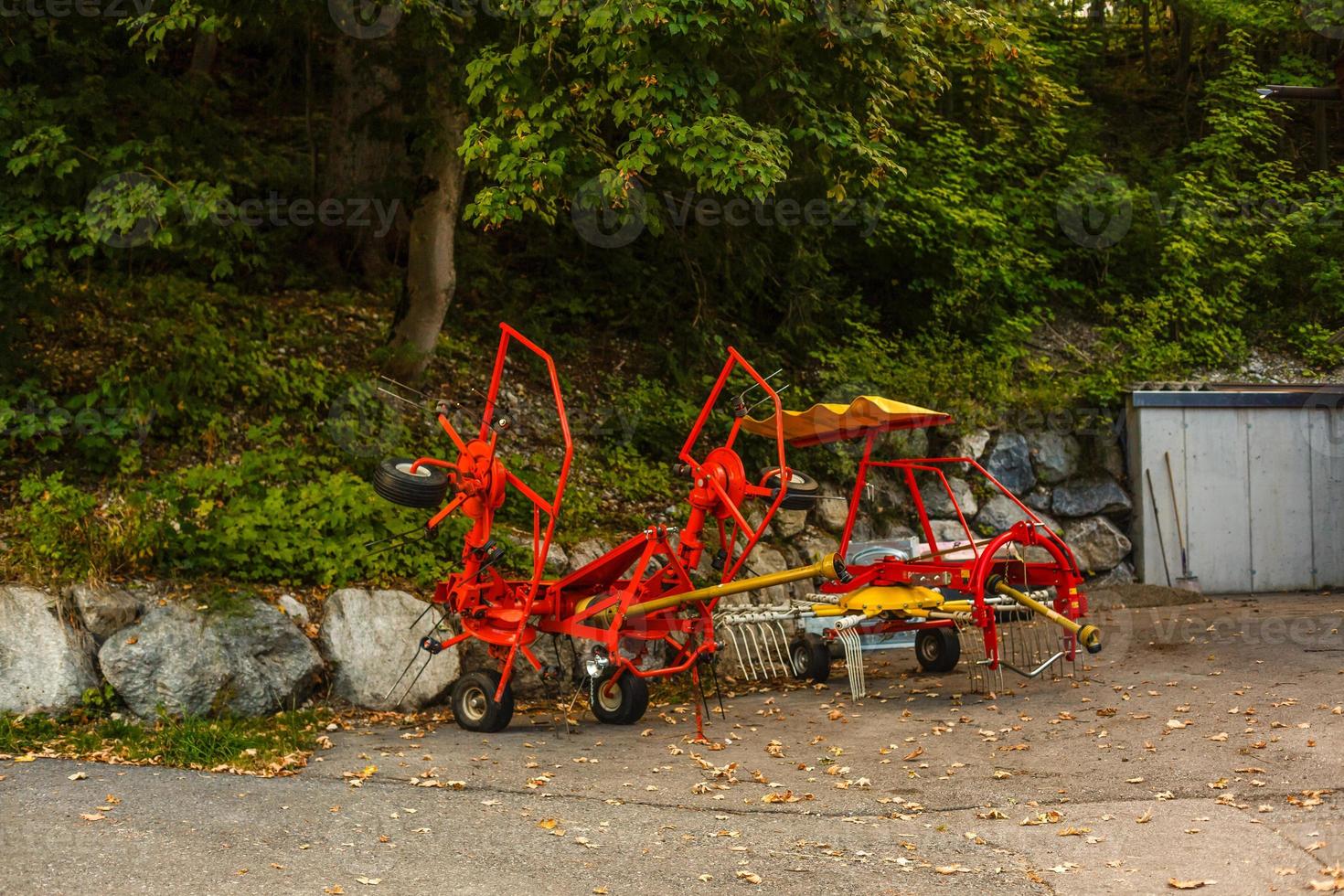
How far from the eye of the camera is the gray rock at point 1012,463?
15.3 meters

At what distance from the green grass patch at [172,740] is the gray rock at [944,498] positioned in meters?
8.08

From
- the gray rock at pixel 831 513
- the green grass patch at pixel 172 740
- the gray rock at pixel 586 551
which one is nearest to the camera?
the green grass patch at pixel 172 740

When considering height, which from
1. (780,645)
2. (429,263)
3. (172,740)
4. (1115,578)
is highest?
(429,263)

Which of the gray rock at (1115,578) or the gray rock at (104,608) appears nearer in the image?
the gray rock at (104,608)

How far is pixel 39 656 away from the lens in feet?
28.4

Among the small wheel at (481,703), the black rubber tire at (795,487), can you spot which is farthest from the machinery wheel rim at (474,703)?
the black rubber tire at (795,487)

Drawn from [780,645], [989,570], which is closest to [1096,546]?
[780,645]

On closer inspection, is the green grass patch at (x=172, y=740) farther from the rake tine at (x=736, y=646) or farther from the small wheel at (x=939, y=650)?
the small wheel at (x=939, y=650)

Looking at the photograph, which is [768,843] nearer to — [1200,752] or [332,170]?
[1200,752]

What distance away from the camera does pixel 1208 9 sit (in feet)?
63.0

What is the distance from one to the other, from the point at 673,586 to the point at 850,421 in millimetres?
1936

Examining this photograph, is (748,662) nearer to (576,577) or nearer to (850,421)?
(850,421)

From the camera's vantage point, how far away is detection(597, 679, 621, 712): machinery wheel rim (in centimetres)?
921

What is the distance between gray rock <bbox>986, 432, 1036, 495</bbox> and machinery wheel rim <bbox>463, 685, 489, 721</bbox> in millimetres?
8079
